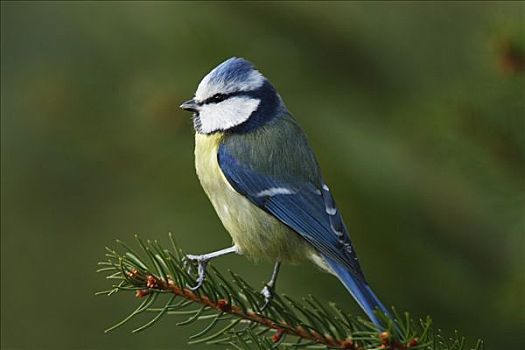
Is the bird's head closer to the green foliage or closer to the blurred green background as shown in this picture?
the blurred green background

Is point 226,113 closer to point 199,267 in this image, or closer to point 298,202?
point 298,202

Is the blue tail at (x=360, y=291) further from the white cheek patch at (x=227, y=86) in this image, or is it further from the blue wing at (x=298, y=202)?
the white cheek patch at (x=227, y=86)

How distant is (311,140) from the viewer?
5.79ft

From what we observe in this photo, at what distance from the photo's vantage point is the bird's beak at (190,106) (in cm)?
164

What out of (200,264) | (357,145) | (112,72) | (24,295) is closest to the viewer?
(200,264)

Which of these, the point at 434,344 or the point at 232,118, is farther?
the point at 232,118

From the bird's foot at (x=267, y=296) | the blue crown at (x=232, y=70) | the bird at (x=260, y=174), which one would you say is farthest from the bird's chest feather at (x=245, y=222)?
the bird's foot at (x=267, y=296)

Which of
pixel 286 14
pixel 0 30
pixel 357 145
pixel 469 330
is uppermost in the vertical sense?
pixel 0 30

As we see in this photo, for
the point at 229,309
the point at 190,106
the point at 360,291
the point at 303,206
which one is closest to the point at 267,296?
the point at 229,309

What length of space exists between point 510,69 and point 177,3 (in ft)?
2.45

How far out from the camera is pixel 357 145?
65.9 inches

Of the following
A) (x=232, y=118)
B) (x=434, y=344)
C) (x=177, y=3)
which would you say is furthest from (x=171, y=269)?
(x=177, y=3)

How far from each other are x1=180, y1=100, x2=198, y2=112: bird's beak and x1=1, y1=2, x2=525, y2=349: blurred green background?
0.11 metres

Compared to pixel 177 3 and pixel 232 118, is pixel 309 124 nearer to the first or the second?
pixel 232 118
